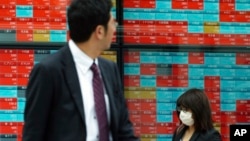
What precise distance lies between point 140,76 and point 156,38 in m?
0.41

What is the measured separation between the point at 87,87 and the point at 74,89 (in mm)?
79

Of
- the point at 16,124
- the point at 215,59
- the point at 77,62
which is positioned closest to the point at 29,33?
the point at 16,124

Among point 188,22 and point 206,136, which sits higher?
point 188,22

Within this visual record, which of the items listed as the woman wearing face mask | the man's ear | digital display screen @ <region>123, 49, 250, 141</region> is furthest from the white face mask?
the man's ear

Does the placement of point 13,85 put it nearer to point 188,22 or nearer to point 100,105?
point 188,22

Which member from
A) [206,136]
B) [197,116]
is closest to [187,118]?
[197,116]

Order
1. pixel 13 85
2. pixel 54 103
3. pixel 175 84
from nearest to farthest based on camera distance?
pixel 54 103 → pixel 13 85 → pixel 175 84

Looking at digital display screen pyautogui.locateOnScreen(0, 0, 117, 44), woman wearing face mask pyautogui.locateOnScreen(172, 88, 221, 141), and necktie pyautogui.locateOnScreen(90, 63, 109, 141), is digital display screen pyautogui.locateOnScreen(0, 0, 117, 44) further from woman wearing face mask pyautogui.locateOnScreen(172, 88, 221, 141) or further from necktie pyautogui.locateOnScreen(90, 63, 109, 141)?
necktie pyautogui.locateOnScreen(90, 63, 109, 141)

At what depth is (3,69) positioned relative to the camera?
5.64 metres

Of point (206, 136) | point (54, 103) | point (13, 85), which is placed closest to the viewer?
point (54, 103)

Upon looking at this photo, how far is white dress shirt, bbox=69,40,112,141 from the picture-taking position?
8.51 ft

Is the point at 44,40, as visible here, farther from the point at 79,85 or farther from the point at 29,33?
the point at 79,85

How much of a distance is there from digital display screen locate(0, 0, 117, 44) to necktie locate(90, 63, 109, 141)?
3.03 meters

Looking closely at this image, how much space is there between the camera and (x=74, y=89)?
8.43 ft
